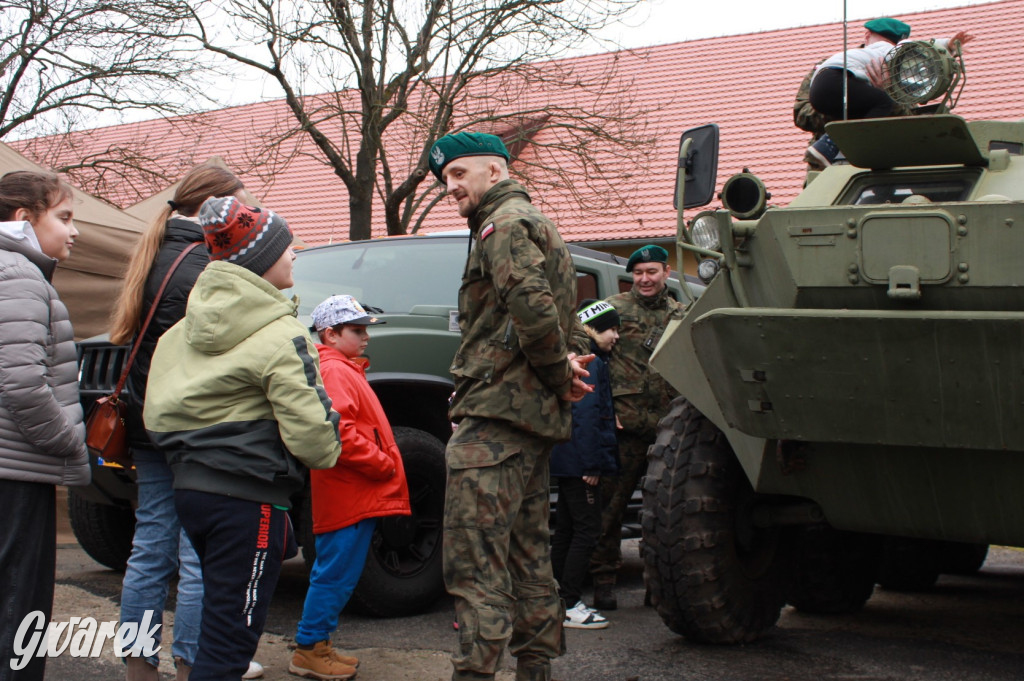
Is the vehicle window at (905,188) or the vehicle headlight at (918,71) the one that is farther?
the vehicle headlight at (918,71)

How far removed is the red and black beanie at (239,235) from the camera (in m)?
3.24

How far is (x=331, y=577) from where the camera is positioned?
173 inches

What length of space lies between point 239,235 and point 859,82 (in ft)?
10.2

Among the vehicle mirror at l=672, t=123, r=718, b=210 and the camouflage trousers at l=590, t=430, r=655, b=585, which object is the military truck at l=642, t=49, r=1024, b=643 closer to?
the vehicle mirror at l=672, t=123, r=718, b=210

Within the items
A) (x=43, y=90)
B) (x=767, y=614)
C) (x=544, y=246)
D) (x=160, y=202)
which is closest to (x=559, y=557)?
(x=767, y=614)

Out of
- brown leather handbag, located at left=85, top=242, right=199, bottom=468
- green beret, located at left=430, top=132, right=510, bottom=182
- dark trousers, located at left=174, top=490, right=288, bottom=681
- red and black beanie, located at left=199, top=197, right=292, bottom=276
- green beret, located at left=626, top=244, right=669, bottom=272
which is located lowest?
dark trousers, located at left=174, top=490, right=288, bottom=681

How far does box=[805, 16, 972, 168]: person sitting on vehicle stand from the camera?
5.09m

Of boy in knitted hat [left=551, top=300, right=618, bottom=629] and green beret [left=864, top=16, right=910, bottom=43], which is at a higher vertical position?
green beret [left=864, top=16, right=910, bottom=43]

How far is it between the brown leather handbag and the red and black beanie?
606 millimetres

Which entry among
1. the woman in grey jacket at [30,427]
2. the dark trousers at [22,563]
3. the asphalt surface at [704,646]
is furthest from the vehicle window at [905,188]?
the dark trousers at [22,563]

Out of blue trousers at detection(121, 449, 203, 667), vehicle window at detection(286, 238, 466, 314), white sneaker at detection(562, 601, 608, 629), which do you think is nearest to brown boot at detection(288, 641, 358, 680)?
blue trousers at detection(121, 449, 203, 667)

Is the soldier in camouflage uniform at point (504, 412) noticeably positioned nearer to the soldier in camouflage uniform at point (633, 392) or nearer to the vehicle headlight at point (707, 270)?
the vehicle headlight at point (707, 270)

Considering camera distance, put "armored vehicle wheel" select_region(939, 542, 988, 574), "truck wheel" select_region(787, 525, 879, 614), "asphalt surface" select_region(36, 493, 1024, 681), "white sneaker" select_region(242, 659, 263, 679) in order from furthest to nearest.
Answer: "armored vehicle wheel" select_region(939, 542, 988, 574) → "truck wheel" select_region(787, 525, 879, 614) → "asphalt surface" select_region(36, 493, 1024, 681) → "white sneaker" select_region(242, 659, 263, 679)

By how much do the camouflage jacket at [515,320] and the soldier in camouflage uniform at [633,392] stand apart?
6.95 ft
